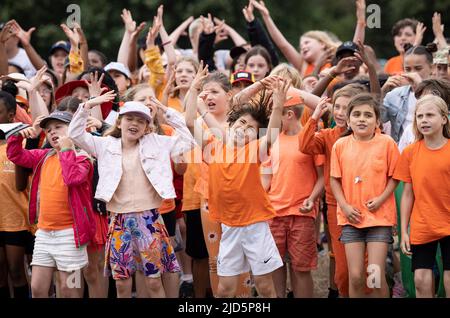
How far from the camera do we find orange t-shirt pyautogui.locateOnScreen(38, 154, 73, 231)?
292 inches

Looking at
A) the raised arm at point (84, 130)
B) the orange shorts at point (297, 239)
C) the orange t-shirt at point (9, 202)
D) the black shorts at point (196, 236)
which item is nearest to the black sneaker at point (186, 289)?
the black shorts at point (196, 236)

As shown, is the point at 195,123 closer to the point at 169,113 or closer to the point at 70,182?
the point at 169,113

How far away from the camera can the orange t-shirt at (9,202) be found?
804cm

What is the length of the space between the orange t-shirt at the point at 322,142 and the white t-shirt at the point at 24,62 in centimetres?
447

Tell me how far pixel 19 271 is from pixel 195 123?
216 centimetres

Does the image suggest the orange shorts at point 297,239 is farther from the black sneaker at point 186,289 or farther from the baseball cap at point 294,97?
the black sneaker at point 186,289

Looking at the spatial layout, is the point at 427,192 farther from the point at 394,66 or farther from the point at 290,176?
the point at 394,66

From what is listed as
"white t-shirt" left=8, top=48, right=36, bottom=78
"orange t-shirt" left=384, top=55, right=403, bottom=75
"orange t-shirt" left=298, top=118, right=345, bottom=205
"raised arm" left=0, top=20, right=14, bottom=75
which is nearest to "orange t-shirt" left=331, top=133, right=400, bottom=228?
"orange t-shirt" left=298, top=118, right=345, bottom=205

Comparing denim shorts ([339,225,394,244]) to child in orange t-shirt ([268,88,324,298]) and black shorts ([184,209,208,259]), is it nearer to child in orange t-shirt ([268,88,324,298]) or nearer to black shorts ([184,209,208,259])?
child in orange t-shirt ([268,88,324,298])

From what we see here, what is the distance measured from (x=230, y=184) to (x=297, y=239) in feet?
3.24

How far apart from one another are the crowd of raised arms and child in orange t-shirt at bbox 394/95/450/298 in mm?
11

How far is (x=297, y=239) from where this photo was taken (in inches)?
310
